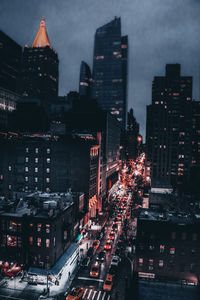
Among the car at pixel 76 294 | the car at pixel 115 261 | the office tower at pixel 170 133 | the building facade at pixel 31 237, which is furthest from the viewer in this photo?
the office tower at pixel 170 133

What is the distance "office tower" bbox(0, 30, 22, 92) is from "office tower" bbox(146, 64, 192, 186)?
105m

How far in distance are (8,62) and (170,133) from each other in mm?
124034

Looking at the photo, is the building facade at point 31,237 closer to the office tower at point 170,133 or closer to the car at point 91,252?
the car at point 91,252

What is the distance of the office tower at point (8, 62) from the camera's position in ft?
584

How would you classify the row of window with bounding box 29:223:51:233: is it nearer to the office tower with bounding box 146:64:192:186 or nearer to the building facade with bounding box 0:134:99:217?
the building facade with bounding box 0:134:99:217

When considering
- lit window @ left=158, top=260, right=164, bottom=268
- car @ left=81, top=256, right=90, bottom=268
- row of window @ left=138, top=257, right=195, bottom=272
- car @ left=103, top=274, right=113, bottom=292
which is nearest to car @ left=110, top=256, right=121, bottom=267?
row of window @ left=138, top=257, right=195, bottom=272

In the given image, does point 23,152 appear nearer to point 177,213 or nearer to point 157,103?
point 177,213

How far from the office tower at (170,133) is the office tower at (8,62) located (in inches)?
4117

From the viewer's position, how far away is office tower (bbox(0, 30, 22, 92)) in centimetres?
17800

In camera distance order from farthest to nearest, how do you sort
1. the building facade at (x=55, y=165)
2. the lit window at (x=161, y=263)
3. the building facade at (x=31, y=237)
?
the building facade at (x=55, y=165), the lit window at (x=161, y=263), the building facade at (x=31, y=237)

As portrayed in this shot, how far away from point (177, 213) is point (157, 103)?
3873 inches

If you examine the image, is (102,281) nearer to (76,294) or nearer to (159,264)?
(76,294)

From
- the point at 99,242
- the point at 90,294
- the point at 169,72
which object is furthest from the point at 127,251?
the point at 169,72

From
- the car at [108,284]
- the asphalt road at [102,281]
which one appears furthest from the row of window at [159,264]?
the car at [108,284]
